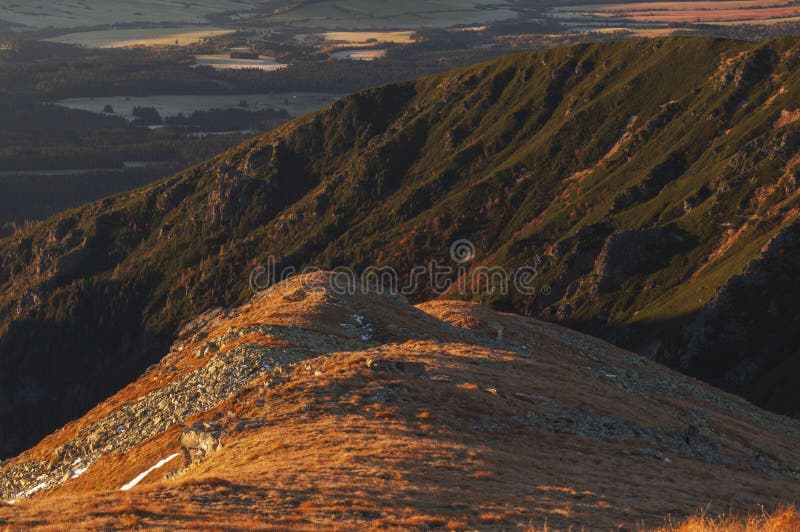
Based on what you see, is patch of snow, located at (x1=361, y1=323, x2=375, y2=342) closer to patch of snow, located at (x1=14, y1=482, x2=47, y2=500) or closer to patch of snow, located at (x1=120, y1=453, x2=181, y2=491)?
patch of snow, located at (x1=120, y1=453, x2=181, y2=491)

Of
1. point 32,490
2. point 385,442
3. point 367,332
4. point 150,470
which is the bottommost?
point 32,490

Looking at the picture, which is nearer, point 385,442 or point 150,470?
point 385,442

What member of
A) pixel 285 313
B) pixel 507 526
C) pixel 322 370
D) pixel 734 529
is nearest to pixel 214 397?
pixel 322 370

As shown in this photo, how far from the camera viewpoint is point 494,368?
74.0 m

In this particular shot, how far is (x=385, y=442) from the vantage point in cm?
4950

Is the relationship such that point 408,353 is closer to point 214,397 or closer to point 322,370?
point 322,370

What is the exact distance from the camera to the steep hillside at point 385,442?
129ft

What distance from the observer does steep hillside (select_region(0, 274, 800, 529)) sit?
129 ft

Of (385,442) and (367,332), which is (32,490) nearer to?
(385,442)

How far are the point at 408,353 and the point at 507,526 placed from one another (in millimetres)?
37359

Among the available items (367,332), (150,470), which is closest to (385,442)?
(150,470)

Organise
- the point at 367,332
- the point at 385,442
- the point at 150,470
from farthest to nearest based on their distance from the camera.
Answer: the point at 367,332 → the point at 150,470 → the point at 385,442

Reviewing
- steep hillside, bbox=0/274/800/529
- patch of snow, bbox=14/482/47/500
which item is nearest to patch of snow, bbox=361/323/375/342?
steep hillside, bbox=0/274/800/529

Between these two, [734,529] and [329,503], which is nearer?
[734,529]
